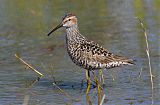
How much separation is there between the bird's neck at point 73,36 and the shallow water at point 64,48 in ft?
2.40

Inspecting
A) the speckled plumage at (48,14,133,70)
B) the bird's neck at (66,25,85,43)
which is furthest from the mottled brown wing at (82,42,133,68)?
the bird's neck at (66,25,85,43)

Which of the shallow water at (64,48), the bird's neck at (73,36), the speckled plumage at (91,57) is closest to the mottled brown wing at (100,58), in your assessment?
the speckled plumage at (91,57)

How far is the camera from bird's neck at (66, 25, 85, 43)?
383 inches

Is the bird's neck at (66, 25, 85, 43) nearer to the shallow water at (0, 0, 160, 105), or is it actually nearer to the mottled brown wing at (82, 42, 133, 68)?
the mottled brown wing at (82, 42, 133, 68)

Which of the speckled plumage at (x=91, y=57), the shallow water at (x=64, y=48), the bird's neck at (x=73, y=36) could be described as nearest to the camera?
the shallow water at (x=64, y=48)

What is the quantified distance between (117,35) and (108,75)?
321 centimetres

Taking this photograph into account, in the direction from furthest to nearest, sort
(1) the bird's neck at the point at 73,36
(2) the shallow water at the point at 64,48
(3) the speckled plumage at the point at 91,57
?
(1) the bird's neck at the point at 73,36
(3) the speckled plumage at the point at 91,57
(2) the shallow water at the point at 64,48

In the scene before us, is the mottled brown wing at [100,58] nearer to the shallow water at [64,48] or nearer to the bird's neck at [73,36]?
the bird's neck at [73,36]

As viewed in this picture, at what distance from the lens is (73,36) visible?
9781mm

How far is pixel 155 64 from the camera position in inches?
429

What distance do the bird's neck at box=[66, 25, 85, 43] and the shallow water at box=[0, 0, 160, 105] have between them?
0.73 meters

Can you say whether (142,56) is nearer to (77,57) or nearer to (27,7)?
(77,57)

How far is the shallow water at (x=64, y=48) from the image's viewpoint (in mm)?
9266

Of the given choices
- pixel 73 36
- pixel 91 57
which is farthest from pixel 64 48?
pixel 91 57
